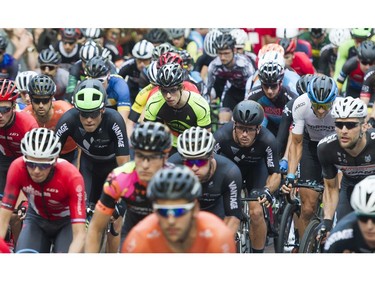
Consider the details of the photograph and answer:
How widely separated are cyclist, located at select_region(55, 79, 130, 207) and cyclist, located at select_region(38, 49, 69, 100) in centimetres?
375

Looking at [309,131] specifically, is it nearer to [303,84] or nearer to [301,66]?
[303,84]

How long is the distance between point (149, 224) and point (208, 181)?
7.83 ft

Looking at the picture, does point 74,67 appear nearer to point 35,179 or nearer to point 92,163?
point 92,163

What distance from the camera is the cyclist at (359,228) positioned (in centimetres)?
809

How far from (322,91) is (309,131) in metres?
0.79

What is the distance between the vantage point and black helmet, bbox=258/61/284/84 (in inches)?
519

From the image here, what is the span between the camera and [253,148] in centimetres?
1166

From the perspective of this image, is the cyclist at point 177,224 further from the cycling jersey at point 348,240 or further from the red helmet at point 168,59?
the red helmet at point 168,59

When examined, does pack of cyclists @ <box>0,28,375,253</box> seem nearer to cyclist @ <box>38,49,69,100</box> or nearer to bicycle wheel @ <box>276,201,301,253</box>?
cyclist @ <box>38,49,69,100</box>

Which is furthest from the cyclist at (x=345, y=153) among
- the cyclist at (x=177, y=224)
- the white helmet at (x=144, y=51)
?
the white helmet at (x=144, y=51)

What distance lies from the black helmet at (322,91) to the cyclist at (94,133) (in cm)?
203

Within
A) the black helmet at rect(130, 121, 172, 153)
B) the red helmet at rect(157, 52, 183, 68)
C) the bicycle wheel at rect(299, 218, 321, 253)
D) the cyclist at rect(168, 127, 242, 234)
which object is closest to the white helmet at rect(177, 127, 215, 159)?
the cyclist at rect(168, 127, 242, 234)

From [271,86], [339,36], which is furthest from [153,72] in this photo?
[339,36]

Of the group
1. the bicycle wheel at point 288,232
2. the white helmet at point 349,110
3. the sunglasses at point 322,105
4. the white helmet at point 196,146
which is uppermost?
the white helmet at point 349,110
